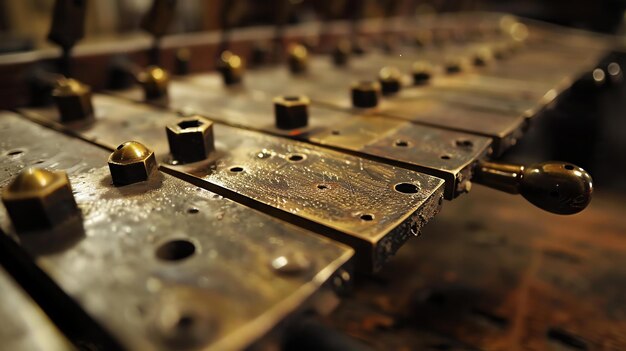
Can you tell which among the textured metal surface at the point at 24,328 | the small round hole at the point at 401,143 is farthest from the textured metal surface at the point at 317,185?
the textured metal surface at the point at 24,328

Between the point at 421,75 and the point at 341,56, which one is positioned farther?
the point at 341,56

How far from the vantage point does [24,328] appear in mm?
360

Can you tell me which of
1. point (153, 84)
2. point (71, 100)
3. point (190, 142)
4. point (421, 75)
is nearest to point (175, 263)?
point (190, 142)

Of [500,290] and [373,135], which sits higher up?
[373,135]

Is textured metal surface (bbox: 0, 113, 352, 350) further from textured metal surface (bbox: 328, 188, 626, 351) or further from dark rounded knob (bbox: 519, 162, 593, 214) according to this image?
textured metal surface (bbox: 328, 188, 626, 351)

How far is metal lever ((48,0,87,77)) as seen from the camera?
105cm

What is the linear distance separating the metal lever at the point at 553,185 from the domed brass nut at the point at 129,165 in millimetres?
599

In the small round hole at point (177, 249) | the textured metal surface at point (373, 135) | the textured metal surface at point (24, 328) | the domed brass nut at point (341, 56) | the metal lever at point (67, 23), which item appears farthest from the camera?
the domed brass nut at point (341, 56)

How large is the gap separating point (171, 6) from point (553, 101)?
1.18 metres

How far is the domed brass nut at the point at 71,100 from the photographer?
0.94m

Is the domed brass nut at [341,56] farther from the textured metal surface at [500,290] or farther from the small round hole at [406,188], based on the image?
the small round hole at [406,188]

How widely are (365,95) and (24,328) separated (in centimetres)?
88

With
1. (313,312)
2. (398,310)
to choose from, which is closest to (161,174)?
(313,312)

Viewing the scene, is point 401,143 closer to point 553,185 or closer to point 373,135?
point 373,135
